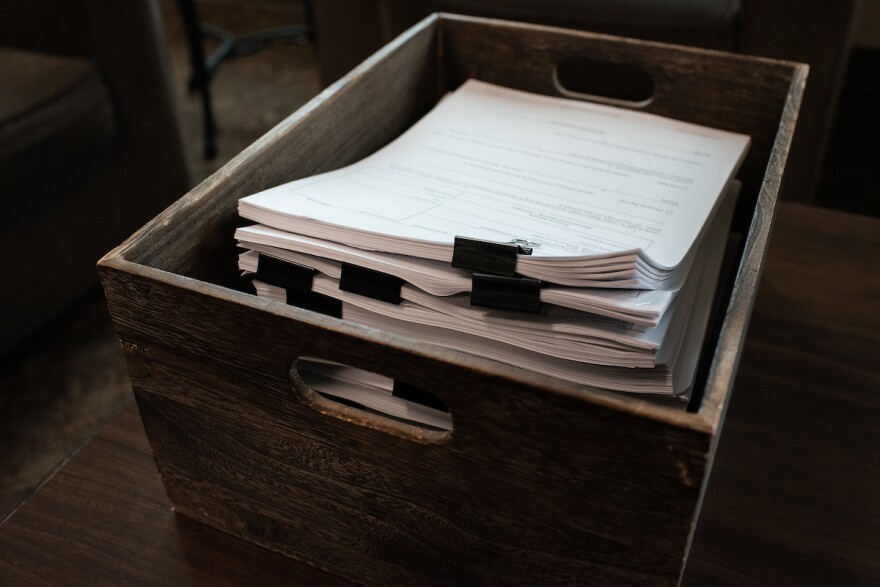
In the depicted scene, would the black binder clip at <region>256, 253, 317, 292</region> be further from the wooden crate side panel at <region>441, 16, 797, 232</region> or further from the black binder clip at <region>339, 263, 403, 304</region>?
the wooden crate side panel at <region>441, 16, 797, 232</region>

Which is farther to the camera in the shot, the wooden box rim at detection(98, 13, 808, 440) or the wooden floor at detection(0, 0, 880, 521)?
the wooden floor at detection(0, 0, 880, 521)

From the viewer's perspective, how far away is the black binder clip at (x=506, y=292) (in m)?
0.49

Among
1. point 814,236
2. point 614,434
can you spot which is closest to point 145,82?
point 814,236

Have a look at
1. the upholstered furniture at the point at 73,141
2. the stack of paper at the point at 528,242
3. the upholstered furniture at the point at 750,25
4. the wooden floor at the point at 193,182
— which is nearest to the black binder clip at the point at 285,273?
the stack of paper at the point at 528,242

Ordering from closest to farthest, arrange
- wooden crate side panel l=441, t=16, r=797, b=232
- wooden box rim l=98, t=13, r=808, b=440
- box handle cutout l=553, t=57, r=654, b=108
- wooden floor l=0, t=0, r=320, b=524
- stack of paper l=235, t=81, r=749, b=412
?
wooden box rim l=98, t=13, r=808, b=440 < stack of paper l=235, t=81, r=749, b=412 < wooden crate side panel l=441, t=16, r=797, b=232 < wooden floor l=0, t=0, r=320, b=524 < box handle cutout l=553, t=57, r=654, b=108

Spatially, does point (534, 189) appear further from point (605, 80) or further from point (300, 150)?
point (605, 80)

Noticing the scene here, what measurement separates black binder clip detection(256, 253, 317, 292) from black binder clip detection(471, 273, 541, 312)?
0.38 feet

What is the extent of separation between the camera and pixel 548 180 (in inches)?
25.5

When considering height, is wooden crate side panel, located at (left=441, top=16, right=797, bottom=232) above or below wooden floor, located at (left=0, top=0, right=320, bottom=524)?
above

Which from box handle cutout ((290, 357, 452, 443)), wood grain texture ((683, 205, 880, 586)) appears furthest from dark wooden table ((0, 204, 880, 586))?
box handle cutout ((290, 357, 452, 443))

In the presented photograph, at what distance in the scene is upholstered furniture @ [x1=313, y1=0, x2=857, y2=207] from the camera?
4.03 feet

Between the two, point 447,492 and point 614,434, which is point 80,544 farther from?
point 614,434

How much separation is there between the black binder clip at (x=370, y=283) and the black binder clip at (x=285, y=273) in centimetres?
3

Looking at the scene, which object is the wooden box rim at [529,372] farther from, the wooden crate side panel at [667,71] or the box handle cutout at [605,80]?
the box handle cutout at [605,80]
